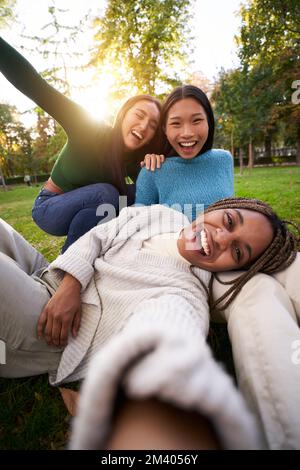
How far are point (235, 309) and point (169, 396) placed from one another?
3.67ft

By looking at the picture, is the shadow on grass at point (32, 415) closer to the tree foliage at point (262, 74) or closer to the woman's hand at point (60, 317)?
the woman's hand at point (60, 317)

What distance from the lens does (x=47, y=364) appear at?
1830 mm

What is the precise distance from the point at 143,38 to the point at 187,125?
393 inches

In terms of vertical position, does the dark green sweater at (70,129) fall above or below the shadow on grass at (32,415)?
above

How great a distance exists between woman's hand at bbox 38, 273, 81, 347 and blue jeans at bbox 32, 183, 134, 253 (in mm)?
1255

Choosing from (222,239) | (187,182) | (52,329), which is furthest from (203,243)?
(187,182)

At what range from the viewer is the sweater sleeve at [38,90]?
104 inches

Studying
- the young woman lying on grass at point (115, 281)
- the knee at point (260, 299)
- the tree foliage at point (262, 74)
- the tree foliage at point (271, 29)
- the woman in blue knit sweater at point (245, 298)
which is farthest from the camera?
the tree foliage at point (262, 74)

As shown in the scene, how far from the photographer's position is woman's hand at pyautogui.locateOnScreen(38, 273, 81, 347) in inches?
67.2

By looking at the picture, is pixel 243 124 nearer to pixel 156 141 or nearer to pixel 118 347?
pixel 156 141

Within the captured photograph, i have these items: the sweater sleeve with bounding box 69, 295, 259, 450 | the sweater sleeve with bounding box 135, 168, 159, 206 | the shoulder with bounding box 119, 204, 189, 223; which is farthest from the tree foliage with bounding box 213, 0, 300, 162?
the sweater sleeve with bounding box 69, 295, 259, 450

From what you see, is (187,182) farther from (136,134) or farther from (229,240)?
(229,240)

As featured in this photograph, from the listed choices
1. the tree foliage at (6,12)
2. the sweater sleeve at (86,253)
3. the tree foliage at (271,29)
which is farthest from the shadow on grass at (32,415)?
the tree foliage at (6,12)

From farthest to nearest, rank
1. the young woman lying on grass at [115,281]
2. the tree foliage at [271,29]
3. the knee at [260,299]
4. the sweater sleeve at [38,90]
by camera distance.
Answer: the tree foliage at [271,29]
the sweater sleeve at [38,90]
the young woman lying on grass at [115,281]
the knee at [260,299]
